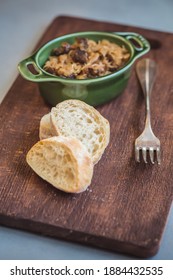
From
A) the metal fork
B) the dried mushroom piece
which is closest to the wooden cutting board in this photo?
the metal fork

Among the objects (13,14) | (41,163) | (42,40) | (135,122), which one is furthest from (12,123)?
(13,14)

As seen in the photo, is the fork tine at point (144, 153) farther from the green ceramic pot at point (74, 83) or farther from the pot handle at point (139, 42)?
the pot handle at point (139, 42)

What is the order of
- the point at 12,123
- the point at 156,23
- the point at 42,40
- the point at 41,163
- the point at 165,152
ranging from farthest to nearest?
the point at 156,23 < the point at 42,40 < the point at 12,123 < the point at 165,152 < the point at 41,163

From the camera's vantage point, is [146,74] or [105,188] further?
[146,74]

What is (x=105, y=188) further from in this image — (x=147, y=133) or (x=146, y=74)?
(x=146, y=74)

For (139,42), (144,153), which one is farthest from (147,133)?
(139,42)

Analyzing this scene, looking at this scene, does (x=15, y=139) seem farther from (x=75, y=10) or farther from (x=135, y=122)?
(x=75, y=10)
